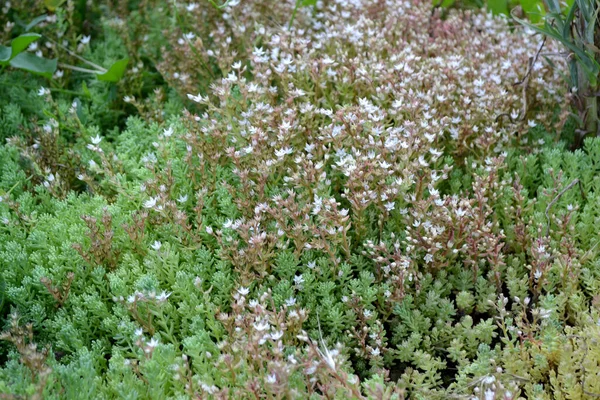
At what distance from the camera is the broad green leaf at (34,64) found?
12.5 ft

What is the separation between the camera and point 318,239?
2762 mm

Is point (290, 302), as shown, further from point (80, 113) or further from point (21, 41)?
point (21, 41)

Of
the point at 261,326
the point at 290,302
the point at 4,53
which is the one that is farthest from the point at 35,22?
the point at 261,326

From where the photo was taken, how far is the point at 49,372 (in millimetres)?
2107

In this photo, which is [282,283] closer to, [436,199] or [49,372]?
[436,199]

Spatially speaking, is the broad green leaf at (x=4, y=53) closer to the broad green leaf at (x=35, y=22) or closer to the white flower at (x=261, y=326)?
the broad green leaf at (x=35, y=22)

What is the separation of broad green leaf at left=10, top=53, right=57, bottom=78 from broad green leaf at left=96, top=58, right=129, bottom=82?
10.6 inches

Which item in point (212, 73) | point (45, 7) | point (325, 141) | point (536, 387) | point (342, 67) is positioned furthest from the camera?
point (45, 7)

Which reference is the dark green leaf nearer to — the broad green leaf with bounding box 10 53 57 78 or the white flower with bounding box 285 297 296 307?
the broad green leaf with bounding box 10 53 57 78

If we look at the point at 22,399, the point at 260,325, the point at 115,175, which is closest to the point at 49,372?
the point at 22,399

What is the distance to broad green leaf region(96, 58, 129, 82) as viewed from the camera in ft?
12.6

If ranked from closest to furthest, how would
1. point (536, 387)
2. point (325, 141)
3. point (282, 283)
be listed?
point (536, 387), point (282, 283), point (325, 141)

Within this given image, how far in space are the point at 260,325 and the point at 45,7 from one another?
3154 mm

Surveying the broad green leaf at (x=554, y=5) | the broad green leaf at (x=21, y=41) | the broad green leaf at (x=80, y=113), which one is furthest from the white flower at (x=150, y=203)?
the broad green leaf at (x=554, y=5)
